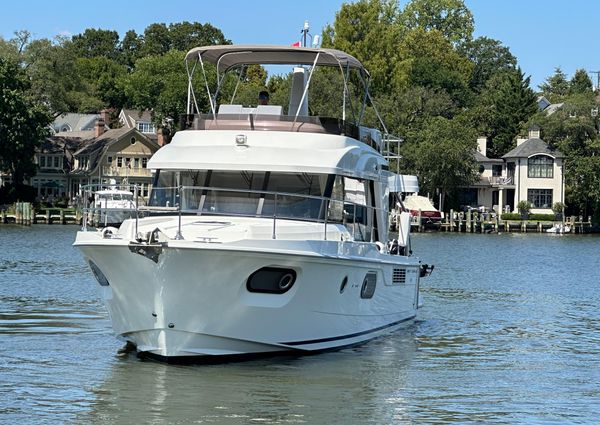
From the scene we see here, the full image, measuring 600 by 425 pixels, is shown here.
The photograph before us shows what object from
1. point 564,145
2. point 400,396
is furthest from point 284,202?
point 564,145

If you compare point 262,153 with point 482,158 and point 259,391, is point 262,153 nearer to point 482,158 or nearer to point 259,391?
point 259,391

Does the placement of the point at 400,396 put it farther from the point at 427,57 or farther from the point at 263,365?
the point at 427,57

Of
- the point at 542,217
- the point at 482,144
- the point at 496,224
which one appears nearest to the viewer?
the point at 496,224

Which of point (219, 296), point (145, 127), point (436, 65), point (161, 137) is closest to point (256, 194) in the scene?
point (219, 296)

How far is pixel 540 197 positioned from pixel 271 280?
319ft

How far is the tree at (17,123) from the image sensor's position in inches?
3839

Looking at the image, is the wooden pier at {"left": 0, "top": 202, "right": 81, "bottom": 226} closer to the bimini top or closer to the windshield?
the bimini top

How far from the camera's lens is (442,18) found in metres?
165

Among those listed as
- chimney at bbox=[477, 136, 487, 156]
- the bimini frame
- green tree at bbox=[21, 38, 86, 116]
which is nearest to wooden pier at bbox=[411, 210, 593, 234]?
chimney at bbox=[477, 136, 487, 156]

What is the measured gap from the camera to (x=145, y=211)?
21.7 meters

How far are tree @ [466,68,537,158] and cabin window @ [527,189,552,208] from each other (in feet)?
30.2

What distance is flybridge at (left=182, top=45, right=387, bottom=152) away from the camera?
2323 cm

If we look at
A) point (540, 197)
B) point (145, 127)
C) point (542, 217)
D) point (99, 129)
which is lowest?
point (542, 217)

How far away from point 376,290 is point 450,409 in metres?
5.47
